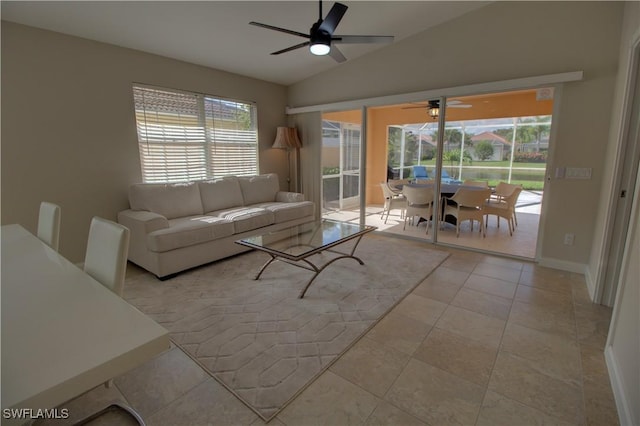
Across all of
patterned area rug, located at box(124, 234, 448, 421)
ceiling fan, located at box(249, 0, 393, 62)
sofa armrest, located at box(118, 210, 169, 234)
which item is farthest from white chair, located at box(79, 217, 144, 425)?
ceiling fan, located at box(249, 0, 393, 62)

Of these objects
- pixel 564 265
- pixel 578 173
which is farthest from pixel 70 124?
pixel 564 265

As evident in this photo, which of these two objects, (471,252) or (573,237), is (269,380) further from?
(573,237)

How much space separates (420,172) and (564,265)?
7.27 feet

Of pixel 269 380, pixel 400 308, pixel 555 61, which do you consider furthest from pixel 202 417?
pixel 555 61

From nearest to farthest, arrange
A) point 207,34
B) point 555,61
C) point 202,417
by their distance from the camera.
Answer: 1. point 202,417
2. point 555,61
3. point 207,34

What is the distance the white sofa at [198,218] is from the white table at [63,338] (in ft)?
6.61

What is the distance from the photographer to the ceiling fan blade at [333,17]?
2.45 meters

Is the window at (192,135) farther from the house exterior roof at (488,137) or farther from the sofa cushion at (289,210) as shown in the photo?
the house exterior roof at (488,137)

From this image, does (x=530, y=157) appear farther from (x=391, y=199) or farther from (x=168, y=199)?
(x=168, y=199)

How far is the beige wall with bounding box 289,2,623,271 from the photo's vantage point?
3146 millimetres

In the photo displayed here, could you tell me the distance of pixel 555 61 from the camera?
3.37 meters

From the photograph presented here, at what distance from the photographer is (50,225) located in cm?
207

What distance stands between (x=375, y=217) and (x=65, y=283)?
16.6ft

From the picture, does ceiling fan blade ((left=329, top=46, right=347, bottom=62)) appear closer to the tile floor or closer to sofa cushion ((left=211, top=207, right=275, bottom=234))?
sofa cushion ((left=211, top=207, right=275, bottom=234))
